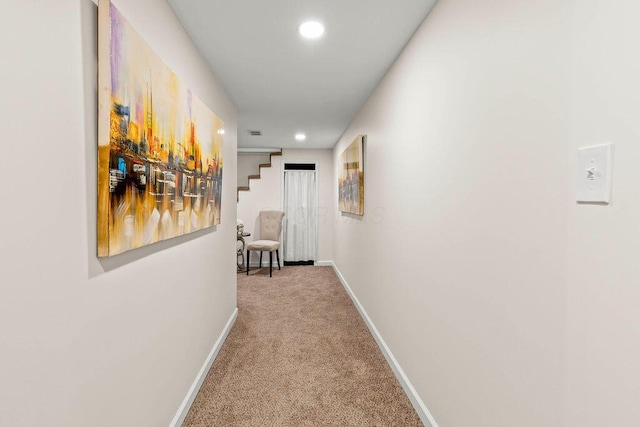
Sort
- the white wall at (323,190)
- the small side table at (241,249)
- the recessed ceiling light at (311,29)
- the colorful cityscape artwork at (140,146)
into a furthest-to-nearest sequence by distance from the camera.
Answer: the white wall at (323,190)
the small side table at (241,249)
the recessed ceiling light at (311,29)
the colorful cityscape artwork at (140,146)

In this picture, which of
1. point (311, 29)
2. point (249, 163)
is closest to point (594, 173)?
point (311, 29)

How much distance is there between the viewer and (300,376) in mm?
2277

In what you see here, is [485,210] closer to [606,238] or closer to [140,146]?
[606,238]

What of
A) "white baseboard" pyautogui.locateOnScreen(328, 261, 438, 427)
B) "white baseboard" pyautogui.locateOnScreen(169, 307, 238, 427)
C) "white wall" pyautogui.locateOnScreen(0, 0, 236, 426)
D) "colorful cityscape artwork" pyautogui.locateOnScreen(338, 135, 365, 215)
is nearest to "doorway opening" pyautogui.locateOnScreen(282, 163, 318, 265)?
"colorful cityscape artwork" pyautogui.locateOnScreen(338, 135, 365, 215)

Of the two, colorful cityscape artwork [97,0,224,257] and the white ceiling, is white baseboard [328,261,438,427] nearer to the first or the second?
colorful cityscape artwork [97,0,224,257]

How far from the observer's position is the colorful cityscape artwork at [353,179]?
129 inches

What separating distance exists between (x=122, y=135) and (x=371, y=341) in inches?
101

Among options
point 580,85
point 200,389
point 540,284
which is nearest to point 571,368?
point 540,284

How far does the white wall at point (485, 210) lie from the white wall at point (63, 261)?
1379 mm

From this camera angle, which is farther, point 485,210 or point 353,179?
point 353,179

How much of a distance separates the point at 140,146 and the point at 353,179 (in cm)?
265

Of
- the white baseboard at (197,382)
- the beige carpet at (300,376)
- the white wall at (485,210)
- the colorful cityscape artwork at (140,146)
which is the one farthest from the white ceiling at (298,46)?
the beige carpet at (300,376)

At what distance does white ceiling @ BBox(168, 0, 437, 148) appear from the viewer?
1.67 m

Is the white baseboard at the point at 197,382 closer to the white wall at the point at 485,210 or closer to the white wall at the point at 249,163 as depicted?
the white wall at the point at 485,210
